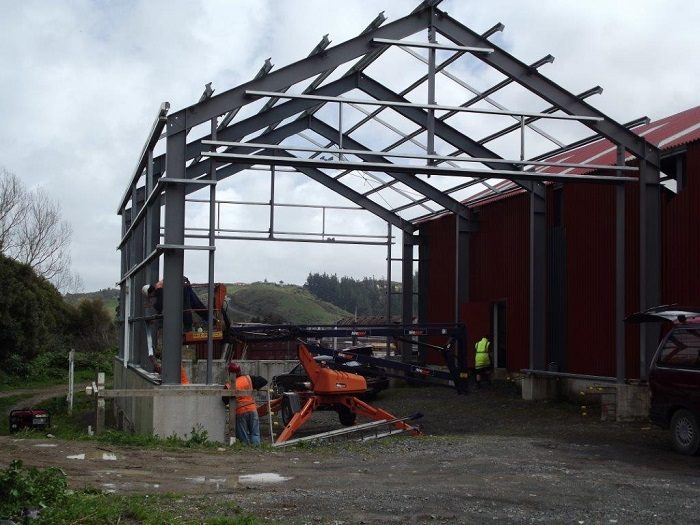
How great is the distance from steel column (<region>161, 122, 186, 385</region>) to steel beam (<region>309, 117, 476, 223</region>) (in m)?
9.91

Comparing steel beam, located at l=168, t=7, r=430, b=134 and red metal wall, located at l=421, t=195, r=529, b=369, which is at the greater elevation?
steel beam, located at l=168, t=7, r=430, b=134

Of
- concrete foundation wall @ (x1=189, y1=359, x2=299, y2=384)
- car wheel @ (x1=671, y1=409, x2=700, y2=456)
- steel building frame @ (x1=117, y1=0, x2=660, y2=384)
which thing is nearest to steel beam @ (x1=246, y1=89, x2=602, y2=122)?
steel building frame @ (x1=117, y1=0, x2=660, y2=384)

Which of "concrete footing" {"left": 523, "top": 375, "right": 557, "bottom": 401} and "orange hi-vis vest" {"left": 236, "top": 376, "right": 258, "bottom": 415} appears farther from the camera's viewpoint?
"concrete footing" {"left": 523, "top": 375, "right": 557, "bottom": 401}

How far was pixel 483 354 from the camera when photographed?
86.9ft

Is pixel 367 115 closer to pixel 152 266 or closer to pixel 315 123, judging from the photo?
pixel 315 123

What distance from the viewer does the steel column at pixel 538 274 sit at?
2373 centimetres

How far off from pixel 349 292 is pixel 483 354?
73.0 m

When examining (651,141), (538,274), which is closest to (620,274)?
(651,141)

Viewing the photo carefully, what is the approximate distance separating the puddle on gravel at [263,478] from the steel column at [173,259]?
16.3 ft

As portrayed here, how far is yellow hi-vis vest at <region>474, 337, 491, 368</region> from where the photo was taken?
26500mm

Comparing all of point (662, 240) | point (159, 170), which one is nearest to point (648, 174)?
point (662, 240)

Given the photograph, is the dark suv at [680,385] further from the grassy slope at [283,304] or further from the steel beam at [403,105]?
the grassy slope at [283,304]

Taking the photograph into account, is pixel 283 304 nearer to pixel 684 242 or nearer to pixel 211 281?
pixel 684 242

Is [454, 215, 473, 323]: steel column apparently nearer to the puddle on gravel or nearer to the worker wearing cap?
the worker wearing cap
